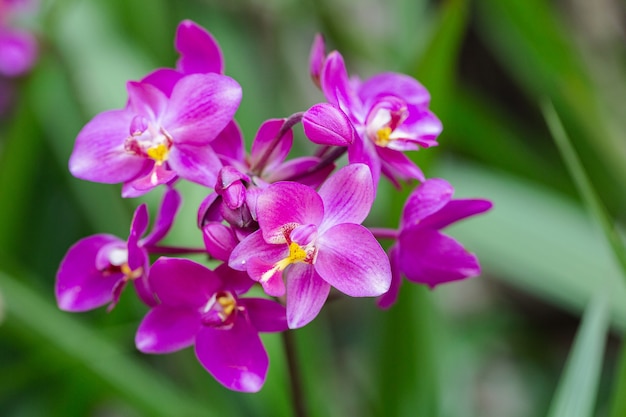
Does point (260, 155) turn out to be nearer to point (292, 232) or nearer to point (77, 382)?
point (292, 232)

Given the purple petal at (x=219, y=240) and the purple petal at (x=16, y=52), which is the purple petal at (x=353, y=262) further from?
the purple petal at (x=16, y=52)

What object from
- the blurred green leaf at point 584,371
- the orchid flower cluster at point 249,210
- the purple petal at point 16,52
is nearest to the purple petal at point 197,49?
the orchid flower cluster at point 249,210

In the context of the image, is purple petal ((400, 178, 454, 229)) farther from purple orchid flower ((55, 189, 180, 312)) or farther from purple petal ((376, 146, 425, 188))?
purple orchid flower ((55, 189, 180, 312))

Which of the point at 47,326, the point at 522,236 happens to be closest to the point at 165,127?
the point at 47,326

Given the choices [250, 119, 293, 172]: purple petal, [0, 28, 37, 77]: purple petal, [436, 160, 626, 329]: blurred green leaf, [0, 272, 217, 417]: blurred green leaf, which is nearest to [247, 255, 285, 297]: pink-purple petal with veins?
[250, 119, 293, 172]: purple petal

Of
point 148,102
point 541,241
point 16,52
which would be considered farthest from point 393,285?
point 16,52

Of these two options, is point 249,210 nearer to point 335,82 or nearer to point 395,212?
point 335,82

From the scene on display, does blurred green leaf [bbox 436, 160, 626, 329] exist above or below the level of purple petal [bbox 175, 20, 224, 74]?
above
